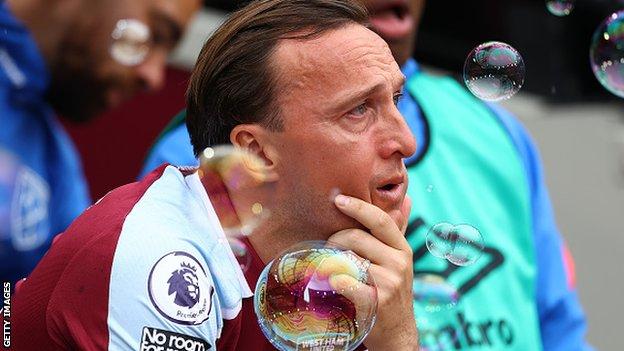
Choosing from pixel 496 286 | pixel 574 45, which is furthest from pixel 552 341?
pixel 574 45

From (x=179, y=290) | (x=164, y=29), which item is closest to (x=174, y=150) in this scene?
(x=164, y=29)

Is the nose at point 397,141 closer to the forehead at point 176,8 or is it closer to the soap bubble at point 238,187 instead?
the soap bubble at point 238,187

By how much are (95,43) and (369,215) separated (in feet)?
8.18

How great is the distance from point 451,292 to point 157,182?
1.25 metres

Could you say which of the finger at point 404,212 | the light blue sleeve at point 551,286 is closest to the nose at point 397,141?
the finger at point 404,212

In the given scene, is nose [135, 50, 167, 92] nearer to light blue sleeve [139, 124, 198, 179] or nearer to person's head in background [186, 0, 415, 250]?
light blue sleeve [139, 124, 198, 179]

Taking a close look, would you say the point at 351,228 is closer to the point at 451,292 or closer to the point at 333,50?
the point at 333,50

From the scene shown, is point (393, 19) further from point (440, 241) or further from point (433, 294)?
point (440, 241)

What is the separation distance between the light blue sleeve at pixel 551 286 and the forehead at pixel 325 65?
1501 millimetres

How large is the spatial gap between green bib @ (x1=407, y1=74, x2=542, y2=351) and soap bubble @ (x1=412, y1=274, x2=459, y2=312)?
0.02 m

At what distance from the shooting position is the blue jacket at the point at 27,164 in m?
4.52

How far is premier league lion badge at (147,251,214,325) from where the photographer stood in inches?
95.7

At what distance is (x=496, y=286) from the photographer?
152 inches

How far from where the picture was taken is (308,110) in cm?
273
